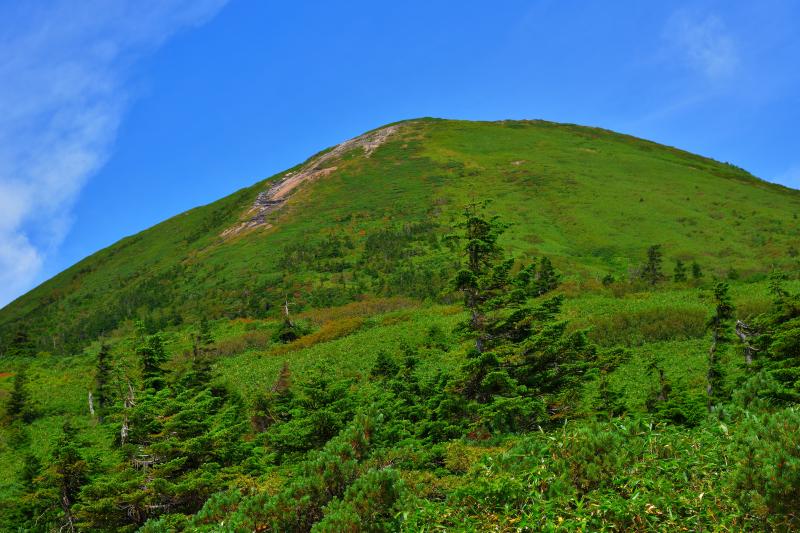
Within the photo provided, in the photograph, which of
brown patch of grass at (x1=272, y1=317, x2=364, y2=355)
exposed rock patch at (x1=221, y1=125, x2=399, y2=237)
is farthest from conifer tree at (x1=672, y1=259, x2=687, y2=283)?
exposed rock patch at (x1=221, y1=125, x2=399, y2=237)

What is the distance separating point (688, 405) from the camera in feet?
51.6

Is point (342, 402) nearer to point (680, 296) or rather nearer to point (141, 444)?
point (141, 444)

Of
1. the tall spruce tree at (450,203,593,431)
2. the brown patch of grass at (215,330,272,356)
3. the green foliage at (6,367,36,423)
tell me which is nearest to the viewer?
the tall spruce tree at (450,203,593,431)

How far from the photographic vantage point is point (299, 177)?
3907 inches

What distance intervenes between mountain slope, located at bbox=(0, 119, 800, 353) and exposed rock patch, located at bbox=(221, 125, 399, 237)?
0.49 metres

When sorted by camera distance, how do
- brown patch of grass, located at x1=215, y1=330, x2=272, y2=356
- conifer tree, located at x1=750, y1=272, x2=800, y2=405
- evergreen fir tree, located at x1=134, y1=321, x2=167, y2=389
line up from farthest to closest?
brown patch of grass, located at x1=215, y1=330, x2=272, y2=356 → evergreen fir tree, located at x1=134, y1=321, x2=167, y2=389 → conifer tree, located at x1=750, y1=272, x2=800, y2=405

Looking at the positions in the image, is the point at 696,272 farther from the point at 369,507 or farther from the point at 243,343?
the point at 369,507

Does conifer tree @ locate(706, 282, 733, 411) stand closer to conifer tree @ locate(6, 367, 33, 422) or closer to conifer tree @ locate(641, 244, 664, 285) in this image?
conifer tree @ locate(641, 244, 664, 285)

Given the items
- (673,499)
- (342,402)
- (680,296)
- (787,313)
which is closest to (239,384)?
(342,402)

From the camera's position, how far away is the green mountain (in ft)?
18.2

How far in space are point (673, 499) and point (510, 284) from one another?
33.5 feet

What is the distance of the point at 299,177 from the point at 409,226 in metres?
38.5

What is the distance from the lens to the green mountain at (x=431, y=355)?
18.2ft

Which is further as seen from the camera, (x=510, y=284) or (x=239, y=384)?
(x=239, y=384)
